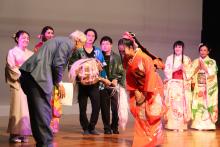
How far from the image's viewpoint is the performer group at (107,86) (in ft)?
11.9

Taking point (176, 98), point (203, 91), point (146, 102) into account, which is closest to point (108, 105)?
point (176, 98)

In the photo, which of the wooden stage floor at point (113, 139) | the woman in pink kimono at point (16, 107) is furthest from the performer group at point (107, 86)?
the wooden stage floor at point (113, 139)

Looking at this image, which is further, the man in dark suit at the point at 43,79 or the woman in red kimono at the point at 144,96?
the woman in red kimono at the point at 144,96

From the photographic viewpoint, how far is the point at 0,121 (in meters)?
6.61

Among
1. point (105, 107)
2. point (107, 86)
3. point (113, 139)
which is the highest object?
point (107, 86)

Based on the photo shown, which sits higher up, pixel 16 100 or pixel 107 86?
pixel 107 86

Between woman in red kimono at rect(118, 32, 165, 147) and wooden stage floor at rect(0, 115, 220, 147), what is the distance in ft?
1.89

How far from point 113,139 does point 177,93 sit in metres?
1.54

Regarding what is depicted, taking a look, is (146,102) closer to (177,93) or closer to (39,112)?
(39,112)

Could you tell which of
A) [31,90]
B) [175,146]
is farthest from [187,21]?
[31,90]

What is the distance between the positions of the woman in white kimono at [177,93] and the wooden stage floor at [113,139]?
0.65ft

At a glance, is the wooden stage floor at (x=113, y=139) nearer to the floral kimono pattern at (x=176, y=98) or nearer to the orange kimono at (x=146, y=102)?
the floral kimono pattern at (x=176, y=98)

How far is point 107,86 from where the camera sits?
556 centimetres

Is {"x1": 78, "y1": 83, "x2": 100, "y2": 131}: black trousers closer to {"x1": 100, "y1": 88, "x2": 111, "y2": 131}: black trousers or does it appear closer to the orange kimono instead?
{"x1": 100, "y1": 88, "x2": 111, "y2": 131}: black trousers
